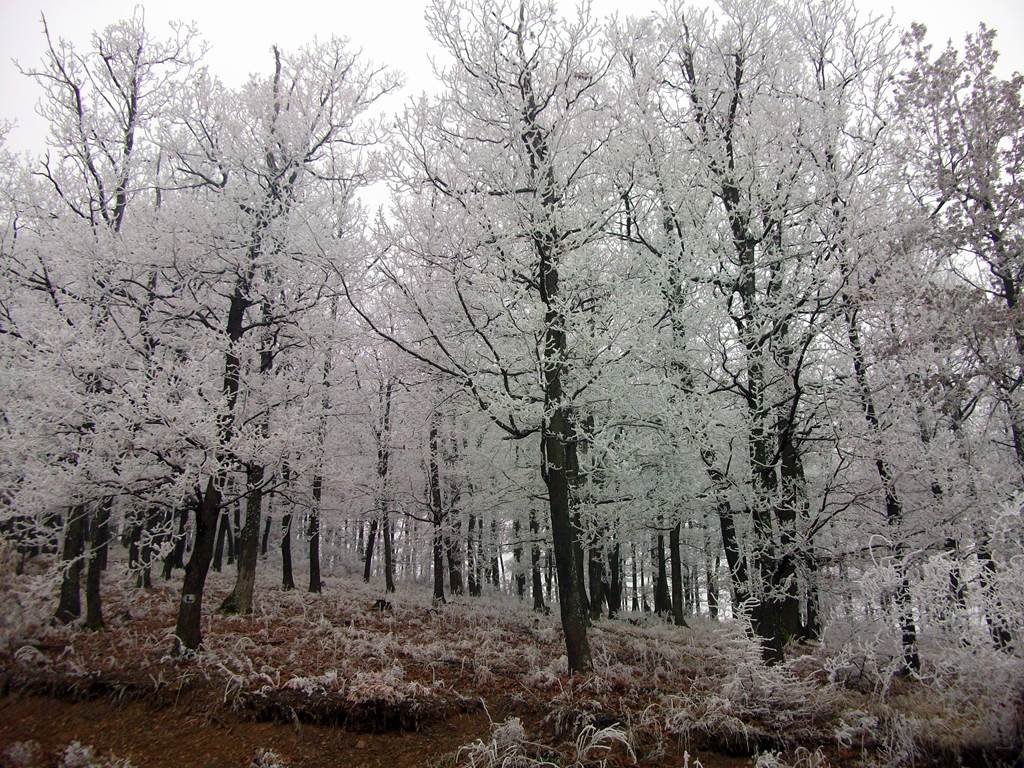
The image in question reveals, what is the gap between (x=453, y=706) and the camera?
5664 millimetres

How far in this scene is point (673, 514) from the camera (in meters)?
12.6

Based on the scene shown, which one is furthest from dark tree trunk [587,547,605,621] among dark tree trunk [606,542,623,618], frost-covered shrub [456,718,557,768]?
frost-covered shrub [456,718,557,768]

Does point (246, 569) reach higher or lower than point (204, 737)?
higher

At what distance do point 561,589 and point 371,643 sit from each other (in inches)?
140

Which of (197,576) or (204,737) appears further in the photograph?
(197,576)

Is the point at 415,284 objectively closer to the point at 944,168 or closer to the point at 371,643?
the point at 371,643

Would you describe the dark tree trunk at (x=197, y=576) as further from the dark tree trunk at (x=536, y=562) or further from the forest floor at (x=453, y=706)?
the dark tree trunk at (x=536, y=562)

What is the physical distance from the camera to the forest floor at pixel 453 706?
4.02m

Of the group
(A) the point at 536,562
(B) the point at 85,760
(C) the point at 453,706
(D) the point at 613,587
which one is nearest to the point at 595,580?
(D) the point at 613,587

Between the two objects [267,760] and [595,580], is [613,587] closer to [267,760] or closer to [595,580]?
[595,580]

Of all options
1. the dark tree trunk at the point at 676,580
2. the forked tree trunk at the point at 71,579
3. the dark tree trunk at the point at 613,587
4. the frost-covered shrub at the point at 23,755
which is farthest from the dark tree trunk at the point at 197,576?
the dark tree trunk at the point at 676,580

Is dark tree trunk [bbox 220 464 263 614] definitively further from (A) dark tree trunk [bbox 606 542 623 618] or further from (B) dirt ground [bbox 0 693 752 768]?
(A) dark tree trunk [bbox 606 542 623 618]

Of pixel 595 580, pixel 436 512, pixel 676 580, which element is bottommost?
pixel 676 580

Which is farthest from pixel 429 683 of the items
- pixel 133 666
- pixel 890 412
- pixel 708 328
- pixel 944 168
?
pixel 944 168
